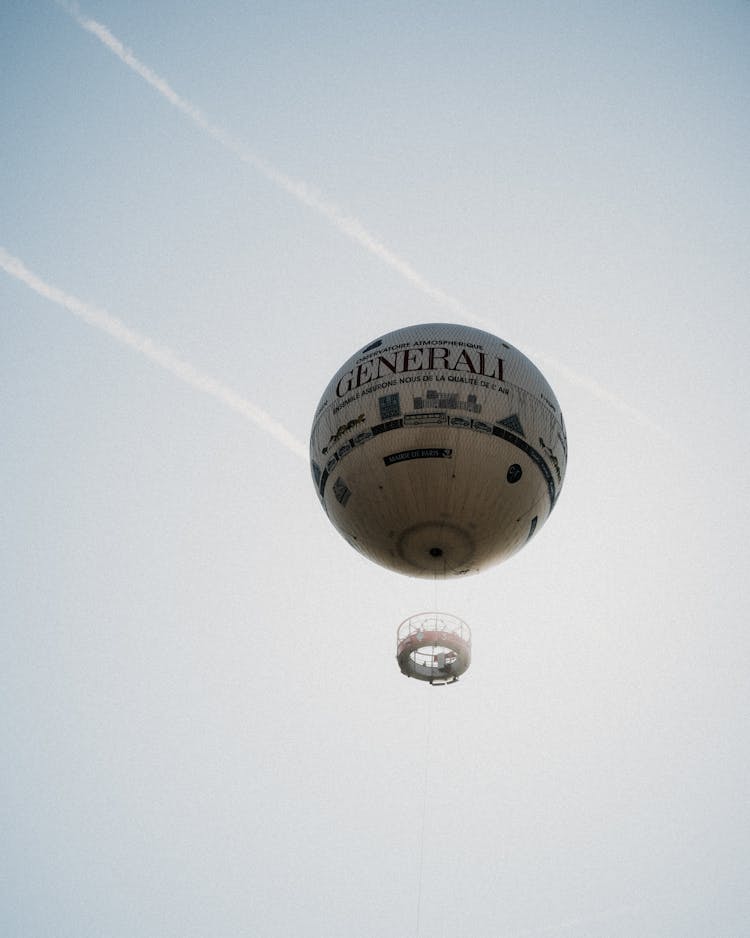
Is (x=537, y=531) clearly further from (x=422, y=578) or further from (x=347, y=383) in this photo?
(x=347, y=383)

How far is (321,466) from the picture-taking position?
1416cm

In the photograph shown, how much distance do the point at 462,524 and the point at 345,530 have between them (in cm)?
273

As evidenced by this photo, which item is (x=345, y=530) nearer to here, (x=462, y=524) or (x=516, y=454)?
(x=462, y=524)

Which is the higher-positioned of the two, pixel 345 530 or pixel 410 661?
pixel 345 530

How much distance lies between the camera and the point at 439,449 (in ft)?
40.9

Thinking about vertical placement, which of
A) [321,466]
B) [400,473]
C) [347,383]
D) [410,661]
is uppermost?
[347,383]

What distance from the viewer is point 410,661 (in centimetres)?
1698

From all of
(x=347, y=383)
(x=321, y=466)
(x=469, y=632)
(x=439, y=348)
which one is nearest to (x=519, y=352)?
(x=439, y=348)

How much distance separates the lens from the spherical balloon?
12578 mm

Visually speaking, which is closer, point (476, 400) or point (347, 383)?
point (476, 400)

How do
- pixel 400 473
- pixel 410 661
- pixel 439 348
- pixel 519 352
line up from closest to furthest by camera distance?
pixel 400 473, pixel 439 348, pixel 519 352, pixel 410 661

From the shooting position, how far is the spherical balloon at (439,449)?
1258cm

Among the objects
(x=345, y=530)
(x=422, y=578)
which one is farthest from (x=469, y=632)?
(x=345, y=530)

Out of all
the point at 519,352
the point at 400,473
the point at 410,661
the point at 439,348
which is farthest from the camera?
the point at 410,661
